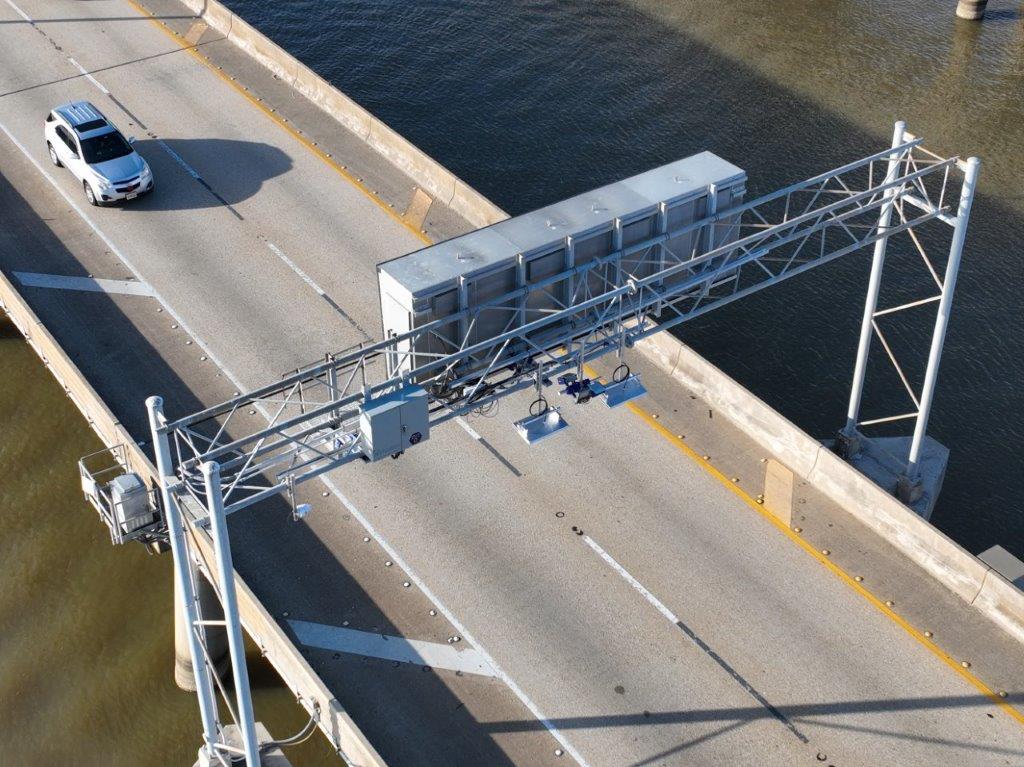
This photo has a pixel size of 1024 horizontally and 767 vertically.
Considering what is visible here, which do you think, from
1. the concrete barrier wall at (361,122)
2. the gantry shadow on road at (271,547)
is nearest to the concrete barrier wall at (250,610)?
the gantry shadow on road at (271,547)

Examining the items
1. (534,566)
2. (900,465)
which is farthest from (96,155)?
(900,465)

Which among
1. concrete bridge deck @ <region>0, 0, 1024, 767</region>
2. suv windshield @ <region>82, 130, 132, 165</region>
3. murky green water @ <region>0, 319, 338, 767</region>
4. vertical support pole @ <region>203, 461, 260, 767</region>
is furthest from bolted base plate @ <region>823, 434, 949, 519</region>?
suv windshield @ <region>82, 130, 132, 165</region>

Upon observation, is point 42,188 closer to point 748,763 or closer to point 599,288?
point 599,288

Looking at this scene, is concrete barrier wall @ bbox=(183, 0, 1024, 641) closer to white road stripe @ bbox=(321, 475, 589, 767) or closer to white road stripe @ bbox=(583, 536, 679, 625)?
white road stripe @ bbox=(583, 536, 679, 625)

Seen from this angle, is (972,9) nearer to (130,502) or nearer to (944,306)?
(944,306)

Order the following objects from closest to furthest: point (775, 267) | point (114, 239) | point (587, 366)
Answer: point (587, 366)
point (114, 239)
point (775, 267)

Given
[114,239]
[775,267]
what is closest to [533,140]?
[775,267]

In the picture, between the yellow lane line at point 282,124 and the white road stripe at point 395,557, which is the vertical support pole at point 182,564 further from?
the yellow lane line at point 282,124
